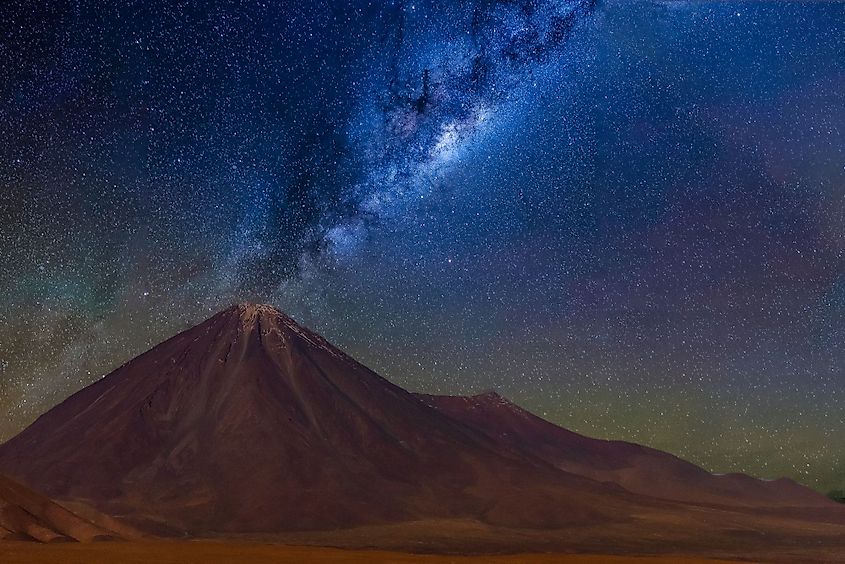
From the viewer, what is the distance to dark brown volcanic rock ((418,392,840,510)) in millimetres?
33281

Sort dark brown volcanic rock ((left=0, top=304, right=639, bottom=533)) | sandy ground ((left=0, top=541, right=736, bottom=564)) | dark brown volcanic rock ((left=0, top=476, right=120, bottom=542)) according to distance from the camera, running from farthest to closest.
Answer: dark brown volcanic rock ((left=0, top=304, right=639, bottom=533)), dark brown volcanic rock ((left=0, top=476, right=120, bottom=542)), sandy ground ((left=0, top=541, right=736, bottom=564))

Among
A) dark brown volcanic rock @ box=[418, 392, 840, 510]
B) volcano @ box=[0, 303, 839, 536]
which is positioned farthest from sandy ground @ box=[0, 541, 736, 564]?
Result: dark brown volcanic rock @ box=[418, 392, 840, 510]

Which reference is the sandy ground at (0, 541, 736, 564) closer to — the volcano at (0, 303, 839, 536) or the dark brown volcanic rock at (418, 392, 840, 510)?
the volcano at (0, 303, 839, 536)

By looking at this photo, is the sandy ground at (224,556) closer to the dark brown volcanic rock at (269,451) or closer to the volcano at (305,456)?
the volcano at (305,456)

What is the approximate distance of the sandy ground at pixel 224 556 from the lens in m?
15.7

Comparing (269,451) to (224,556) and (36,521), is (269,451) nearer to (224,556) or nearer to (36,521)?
Result: (36,521)

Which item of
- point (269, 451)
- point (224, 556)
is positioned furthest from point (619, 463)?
point (224, 556)

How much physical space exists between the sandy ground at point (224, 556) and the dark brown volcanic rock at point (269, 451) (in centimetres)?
416

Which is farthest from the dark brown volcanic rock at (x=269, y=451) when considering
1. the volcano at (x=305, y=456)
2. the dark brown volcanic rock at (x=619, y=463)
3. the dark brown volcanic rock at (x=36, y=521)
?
the dark brown volcanic rock at (x=36, y=521)

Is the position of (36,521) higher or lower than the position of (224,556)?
higher

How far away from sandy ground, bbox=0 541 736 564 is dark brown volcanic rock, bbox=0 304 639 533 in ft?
13.6

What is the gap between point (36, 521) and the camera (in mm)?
19422

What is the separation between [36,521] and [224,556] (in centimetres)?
500

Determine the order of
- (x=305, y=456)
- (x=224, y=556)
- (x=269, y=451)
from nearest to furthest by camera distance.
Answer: (x=224, y=556), (x=305, y=456), (x=269, y=451)
